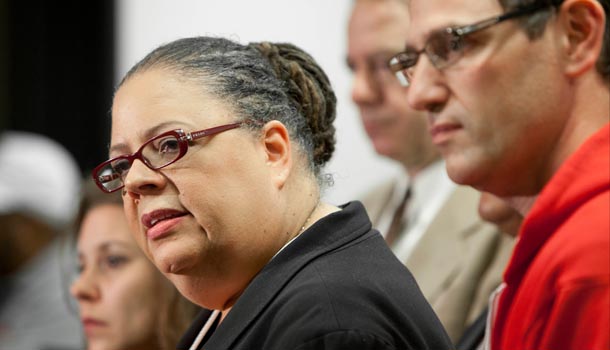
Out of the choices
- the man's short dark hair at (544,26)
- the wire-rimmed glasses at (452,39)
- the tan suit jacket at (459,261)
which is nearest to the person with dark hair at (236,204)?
the wire-rimmed glasses at (452,39)

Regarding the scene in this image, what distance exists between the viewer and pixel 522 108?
5.70ft

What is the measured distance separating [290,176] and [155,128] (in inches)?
8.8

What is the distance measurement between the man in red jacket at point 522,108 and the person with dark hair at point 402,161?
0.93 metres

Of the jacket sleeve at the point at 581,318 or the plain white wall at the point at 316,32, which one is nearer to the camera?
the jacket sleeve at the point at 581,318

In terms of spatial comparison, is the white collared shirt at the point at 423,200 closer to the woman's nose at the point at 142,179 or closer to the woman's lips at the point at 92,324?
the woman's lips at the point at 92,324

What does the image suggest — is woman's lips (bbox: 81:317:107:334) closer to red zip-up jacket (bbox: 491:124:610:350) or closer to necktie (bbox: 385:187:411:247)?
necktie (bbox: 385:187:411:247)

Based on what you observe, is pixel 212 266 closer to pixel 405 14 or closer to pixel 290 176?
pixel 290 176

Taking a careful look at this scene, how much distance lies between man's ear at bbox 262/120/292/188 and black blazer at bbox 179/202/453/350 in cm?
10

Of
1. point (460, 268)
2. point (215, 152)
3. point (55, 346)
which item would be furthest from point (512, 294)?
point (55, 346)

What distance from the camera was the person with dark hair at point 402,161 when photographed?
9.29 ft

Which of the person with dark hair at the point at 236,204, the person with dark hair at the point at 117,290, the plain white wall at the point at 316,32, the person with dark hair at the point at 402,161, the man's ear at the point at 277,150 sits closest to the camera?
the person with dark hair at the point at 236,204

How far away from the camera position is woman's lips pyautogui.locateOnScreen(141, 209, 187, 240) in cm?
163

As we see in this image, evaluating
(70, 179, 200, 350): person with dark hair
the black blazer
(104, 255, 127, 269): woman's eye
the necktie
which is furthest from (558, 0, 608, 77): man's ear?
the necktie

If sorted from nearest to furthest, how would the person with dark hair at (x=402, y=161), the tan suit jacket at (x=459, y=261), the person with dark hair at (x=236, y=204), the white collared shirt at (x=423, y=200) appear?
the person with dark hair at (x=236, y=204) < the tan suit jacket at (x=459, y=261) < the person with dark hair at (x=402, y=161) < the white collared shirt at (x=423, y=200)
